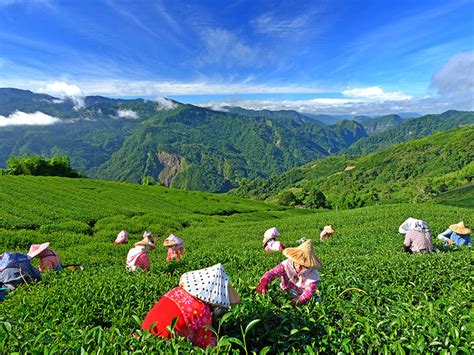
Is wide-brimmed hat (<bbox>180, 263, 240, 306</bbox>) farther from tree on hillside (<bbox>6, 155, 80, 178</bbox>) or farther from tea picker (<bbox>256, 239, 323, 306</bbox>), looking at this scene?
tree on hillside (<bbox>6, 155, 80, 178</bbox>)

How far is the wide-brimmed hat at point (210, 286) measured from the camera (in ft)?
15.6

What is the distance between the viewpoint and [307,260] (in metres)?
6.96

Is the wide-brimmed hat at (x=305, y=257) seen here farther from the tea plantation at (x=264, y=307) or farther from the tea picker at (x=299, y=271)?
the tea plantation at (x=264, y=307)

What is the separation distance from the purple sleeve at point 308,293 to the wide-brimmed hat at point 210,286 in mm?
1628

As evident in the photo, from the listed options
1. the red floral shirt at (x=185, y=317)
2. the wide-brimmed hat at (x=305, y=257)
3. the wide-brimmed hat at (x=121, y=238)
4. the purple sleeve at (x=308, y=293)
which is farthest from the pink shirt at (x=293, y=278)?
the wide-brimmed hat at (x=121, y=238)

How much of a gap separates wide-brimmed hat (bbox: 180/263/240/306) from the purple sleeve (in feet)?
5.34

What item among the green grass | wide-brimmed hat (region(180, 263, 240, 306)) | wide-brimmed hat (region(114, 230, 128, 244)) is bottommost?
the green grass

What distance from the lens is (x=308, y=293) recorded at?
6.25 meters

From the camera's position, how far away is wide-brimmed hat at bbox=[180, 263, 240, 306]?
4.74 m

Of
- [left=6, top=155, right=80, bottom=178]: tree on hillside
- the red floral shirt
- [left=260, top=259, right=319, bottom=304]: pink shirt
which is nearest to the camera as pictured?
the red floral shirt

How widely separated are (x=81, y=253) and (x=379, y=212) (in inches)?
1153

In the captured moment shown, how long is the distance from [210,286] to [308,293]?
242 cm

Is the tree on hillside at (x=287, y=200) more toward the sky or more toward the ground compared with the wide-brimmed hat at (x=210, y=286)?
more toward the ground

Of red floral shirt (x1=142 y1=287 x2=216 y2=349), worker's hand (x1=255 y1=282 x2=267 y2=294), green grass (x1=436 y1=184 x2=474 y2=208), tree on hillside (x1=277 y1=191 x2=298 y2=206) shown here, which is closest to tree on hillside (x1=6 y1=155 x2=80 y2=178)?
worker's hand (x1=255 y1=282 x2=267 y2=294)
